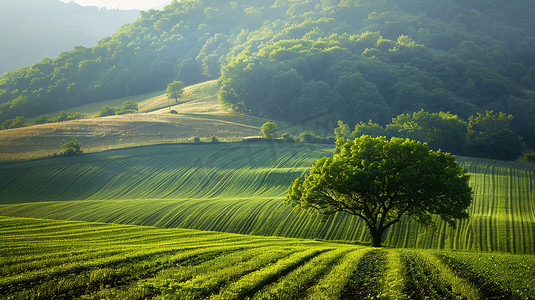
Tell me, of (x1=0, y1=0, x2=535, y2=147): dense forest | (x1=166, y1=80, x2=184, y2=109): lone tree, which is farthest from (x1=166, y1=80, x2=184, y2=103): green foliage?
(x1=0, y1=0, x2=535, y2=147): dense forest

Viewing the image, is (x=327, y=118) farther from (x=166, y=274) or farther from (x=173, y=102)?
(x=166, y=274)

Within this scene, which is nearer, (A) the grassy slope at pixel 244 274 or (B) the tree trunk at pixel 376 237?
(A) the grassy slope at pixel 244 274

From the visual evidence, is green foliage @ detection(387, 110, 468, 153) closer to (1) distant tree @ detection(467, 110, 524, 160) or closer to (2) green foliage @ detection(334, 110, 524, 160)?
(2) green foliage @ detection(334, 110, 524, 160)

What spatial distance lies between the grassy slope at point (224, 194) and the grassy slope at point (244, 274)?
57.2 ft

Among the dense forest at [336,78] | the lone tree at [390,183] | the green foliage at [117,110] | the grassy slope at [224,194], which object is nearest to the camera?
the lone tree at [390,183]

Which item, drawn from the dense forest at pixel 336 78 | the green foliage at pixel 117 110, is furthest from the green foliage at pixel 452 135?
the green foliage at pixel 117 110

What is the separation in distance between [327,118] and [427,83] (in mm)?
44576

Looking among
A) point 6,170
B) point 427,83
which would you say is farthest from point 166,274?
point 427,83

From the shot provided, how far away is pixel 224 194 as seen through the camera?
57312 mm

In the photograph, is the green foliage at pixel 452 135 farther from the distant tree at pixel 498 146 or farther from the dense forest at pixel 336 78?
the dense forest at pixel 336 78

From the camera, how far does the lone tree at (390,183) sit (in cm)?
3012

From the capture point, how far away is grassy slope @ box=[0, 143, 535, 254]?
3906 centimetres

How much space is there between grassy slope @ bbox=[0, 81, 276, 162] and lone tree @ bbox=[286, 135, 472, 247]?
192ft

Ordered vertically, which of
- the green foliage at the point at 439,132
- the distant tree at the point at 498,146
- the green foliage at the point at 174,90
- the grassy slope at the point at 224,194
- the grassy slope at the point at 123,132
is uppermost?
the green foliage at the point at 174,90
